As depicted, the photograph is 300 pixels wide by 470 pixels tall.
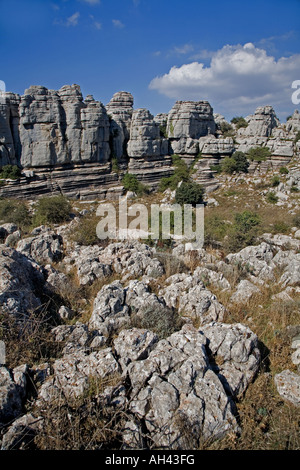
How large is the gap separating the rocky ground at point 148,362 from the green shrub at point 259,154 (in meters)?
21.0

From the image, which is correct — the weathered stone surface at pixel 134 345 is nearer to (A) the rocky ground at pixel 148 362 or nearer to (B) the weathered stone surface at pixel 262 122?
(A) the rocky ground at pixel 148 362

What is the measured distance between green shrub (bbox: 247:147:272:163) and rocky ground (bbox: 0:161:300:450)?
68.8 ft

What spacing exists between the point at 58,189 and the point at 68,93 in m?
7.14

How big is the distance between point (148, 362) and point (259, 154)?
82.2 ft

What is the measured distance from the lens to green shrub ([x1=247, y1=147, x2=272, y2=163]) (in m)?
23.2

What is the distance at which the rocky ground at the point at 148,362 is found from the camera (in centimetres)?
212

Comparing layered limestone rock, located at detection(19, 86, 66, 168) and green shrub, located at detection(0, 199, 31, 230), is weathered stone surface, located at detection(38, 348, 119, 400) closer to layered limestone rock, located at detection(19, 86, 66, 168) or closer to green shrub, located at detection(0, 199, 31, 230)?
green shrub, located at detection(0, 199, 31, 230)

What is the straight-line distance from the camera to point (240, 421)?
2410mm

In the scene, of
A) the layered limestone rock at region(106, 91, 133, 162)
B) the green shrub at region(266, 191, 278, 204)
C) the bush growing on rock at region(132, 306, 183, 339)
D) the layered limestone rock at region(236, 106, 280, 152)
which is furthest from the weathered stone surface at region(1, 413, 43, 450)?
the layered limestone rock at region(236, 106, 280, 152)

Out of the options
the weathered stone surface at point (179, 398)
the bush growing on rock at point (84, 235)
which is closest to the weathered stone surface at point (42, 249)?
the bush growing on rock at point (84, 235)

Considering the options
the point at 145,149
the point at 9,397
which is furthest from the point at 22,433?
the point at 145,149

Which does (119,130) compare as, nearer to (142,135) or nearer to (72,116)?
(142,135)
